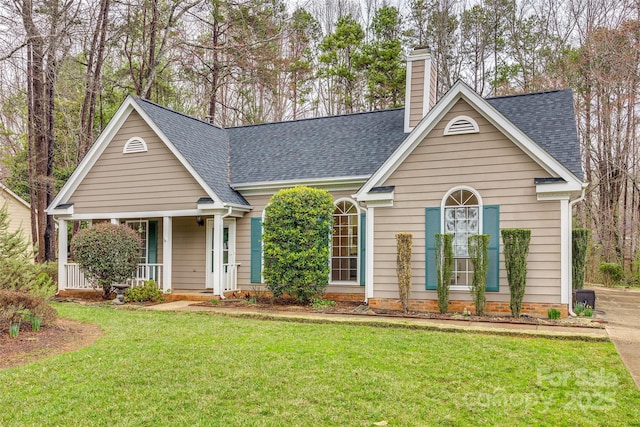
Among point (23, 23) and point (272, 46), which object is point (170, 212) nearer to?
point (23, 23)

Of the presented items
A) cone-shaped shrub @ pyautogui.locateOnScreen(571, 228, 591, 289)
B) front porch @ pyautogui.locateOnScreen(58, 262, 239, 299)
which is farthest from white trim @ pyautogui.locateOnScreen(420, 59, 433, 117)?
front porch @ pyautogui.locateOnScreen(58, 262, 239, 299)

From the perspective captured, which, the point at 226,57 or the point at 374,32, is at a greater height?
A: the point at 374,32

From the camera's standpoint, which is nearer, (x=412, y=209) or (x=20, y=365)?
(x=20, y=365)

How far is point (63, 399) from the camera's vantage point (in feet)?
15.2

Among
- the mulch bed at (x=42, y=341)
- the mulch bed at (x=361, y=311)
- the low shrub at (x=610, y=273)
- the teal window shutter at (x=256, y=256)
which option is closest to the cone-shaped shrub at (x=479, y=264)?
the mulch bed at (x=361, y=311)

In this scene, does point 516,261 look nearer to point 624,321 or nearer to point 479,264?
point 479,264

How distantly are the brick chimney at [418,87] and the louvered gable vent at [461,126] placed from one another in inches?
107

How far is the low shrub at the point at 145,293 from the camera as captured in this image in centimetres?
1170

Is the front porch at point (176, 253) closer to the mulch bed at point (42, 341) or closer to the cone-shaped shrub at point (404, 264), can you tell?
the mulch bed at point (42, 341)

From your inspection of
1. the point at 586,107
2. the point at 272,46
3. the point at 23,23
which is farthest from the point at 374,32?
the point at 23,23

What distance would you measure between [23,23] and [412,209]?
45.0ft

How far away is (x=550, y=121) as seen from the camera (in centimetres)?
1078

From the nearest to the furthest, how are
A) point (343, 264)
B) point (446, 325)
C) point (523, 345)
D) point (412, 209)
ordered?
point (523, 345), point (446, 325), point (412, 209), point (343, 264)

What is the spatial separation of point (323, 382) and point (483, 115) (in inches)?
266
